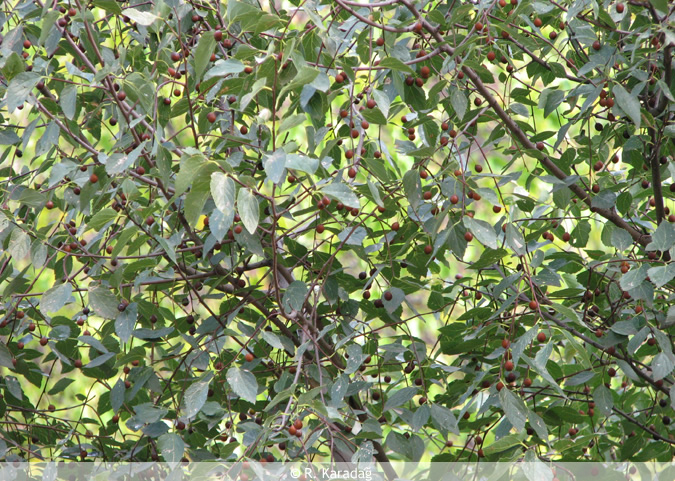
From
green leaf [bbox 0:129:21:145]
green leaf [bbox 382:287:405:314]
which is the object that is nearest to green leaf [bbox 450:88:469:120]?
green leaf [bbox 382:287:405:314]

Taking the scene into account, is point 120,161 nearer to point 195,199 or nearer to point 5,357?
point 195,199

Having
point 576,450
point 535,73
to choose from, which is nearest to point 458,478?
point 576,450

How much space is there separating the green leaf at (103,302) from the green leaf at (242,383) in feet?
0.91

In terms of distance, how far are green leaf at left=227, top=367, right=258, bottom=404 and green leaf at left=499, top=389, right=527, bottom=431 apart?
38cm

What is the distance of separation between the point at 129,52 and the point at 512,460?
1.08m

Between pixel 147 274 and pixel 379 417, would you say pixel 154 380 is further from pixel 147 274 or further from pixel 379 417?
pixel 379 417

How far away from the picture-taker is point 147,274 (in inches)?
54.6

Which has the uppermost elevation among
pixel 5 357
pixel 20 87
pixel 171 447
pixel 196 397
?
pixel 20 87

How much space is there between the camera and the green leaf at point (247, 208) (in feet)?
3.17

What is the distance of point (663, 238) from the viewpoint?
1.32 meters

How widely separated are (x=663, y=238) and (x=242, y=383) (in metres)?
0.76

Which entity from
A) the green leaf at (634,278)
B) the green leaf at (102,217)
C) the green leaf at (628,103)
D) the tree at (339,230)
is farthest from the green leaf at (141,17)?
the green leaf at (634,278)

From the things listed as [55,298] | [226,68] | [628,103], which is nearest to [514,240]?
[628,103]

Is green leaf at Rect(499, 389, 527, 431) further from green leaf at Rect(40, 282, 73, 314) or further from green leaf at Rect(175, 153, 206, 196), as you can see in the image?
green leaf at Rect(40, 282, 73, 314)
